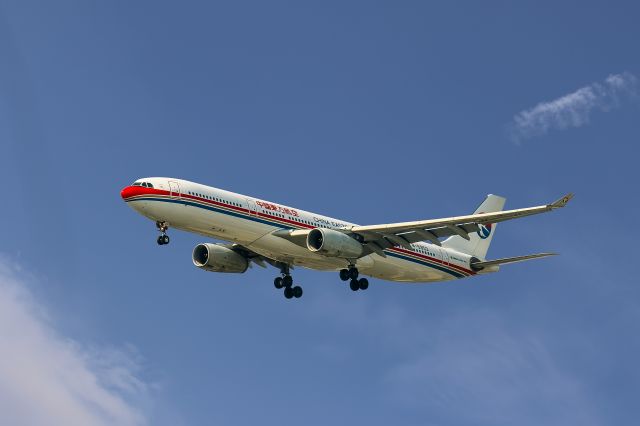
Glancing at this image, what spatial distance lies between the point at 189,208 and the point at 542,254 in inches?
789

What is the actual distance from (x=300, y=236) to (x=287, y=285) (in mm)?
7109

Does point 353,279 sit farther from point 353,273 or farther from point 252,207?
point 252,207

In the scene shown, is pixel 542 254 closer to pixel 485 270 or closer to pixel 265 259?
pixel 485 270

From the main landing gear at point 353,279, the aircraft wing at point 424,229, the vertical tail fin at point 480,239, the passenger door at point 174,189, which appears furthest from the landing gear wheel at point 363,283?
the passenger door at point 174,189

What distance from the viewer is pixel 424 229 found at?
54938 mm

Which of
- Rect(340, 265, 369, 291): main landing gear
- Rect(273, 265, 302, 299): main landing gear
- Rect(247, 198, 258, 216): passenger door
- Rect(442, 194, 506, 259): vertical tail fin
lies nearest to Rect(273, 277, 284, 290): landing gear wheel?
Rect(273, 265, 302, 299): main landing gear

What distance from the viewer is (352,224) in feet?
193

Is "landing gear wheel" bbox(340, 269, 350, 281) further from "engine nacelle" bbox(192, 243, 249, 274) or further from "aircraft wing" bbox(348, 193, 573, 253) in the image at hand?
"engine nacelle" bbox(192, 243, 249, 274)

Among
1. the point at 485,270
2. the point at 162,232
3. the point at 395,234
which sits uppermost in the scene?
the point at 485,270

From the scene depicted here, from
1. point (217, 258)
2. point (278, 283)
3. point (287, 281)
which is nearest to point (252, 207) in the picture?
point (217, 258)

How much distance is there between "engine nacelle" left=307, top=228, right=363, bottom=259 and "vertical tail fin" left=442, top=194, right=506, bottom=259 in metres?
12.0

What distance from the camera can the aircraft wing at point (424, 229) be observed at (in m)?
50.9

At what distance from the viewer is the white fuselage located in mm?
51000

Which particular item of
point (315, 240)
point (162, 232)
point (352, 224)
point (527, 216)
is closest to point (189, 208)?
point (162, 232)
